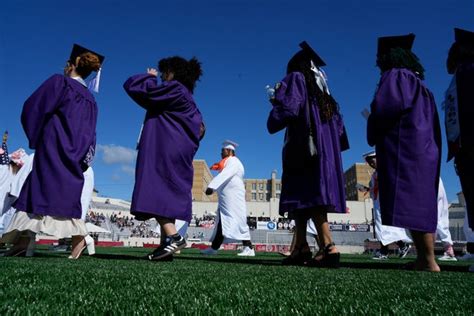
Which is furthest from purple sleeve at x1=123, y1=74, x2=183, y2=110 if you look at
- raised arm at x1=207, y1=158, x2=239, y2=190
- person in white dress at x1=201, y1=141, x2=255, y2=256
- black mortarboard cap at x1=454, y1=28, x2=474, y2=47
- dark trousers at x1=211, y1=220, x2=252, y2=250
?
dark trousers at x1=211, y1=220, x2=252, y2=250

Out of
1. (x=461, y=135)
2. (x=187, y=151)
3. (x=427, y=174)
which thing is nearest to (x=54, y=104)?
(x=187, y=151)

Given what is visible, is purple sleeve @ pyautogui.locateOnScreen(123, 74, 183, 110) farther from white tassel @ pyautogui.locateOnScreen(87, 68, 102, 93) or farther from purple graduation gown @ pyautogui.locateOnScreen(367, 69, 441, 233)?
purple graduation gown @ pyautogui.locateOnScreen(367, 69, 441, 233)

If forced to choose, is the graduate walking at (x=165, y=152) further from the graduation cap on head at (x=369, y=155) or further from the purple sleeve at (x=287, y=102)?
the graduation cap on head at (x=369, y=155)

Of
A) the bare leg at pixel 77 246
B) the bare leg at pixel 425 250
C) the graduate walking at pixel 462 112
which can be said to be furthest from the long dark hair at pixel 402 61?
the bare leg at pixel 77 246

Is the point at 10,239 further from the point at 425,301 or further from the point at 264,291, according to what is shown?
the point at 425,301

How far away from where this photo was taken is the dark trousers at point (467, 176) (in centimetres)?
343

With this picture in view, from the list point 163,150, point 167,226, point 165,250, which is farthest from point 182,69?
A: point 165,250

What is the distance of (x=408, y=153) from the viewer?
3266 mm

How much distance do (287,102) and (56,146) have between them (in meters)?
2.57

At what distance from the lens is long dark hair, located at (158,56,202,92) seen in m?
4.55

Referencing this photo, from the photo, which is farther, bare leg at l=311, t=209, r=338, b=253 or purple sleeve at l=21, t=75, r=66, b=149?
purple sleeve at l=21, t=75, r=66, b=149

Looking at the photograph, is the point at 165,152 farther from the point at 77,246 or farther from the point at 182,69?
the point at 77,246

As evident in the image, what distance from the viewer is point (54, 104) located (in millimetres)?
4012

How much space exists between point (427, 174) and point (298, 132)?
1.30 m
